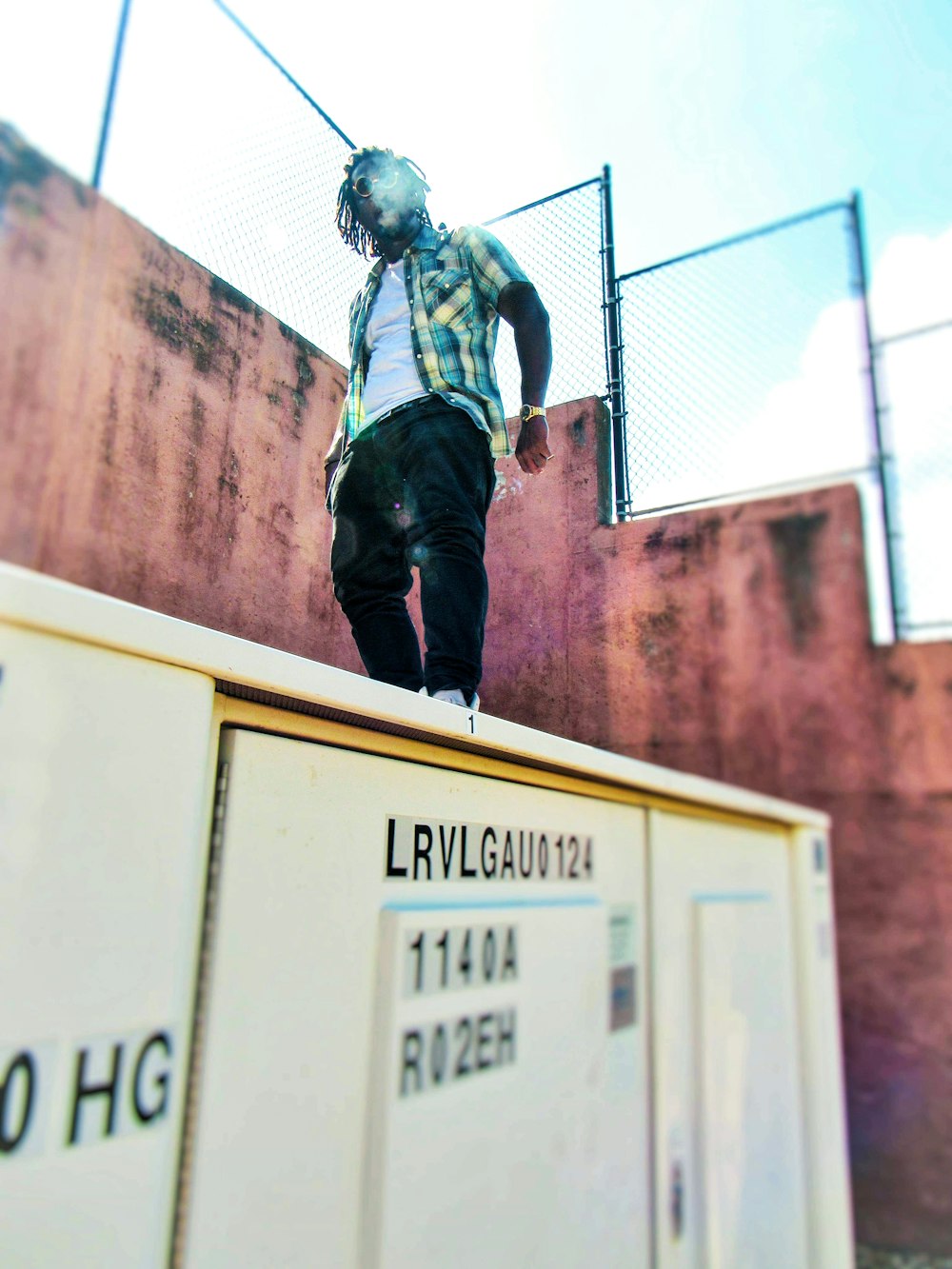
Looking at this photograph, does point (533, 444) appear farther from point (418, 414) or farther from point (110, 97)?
point (110, 97)

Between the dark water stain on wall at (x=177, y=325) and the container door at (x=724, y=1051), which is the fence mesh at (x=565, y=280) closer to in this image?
the dark water stain on wall at (x=177, y=325)

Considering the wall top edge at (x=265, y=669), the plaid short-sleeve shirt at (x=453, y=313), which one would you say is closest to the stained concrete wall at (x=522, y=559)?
the plaid short-sleeve shirt at (x=453, y=313)

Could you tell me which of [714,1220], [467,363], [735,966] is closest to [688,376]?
[467,363]

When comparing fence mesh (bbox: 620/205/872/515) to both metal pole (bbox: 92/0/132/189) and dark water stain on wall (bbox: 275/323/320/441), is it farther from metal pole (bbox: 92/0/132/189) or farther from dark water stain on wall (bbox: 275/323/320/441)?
metal pole (bbox: 92/0/132/189)

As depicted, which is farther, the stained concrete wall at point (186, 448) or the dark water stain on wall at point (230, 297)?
the dark water stain on wall at point (230, 297)

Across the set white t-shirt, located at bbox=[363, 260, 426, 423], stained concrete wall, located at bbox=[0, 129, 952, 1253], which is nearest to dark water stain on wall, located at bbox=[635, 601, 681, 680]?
stained concrete wall, located at bbox=[0, 129, 952, 1253]

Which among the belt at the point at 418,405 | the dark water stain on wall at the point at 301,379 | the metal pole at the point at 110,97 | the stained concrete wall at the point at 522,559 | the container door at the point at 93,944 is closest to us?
the container door at the point at 93,944

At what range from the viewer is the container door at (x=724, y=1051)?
3.41ft

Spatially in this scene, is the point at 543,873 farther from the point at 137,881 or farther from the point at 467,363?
the point at 467,363

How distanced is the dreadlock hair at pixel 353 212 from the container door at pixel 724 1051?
81 centimetres

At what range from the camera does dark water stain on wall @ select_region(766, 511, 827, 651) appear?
1.20 metres

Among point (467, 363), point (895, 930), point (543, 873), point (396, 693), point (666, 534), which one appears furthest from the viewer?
point (895, 930)

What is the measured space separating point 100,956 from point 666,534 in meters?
0.93

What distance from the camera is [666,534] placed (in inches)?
46.0
